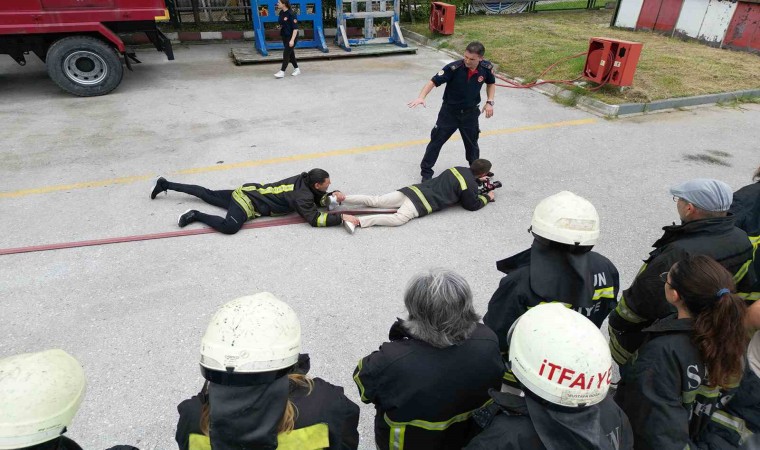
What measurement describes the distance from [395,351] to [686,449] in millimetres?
1168

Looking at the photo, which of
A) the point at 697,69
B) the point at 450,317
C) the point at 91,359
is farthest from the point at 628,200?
the point at 697,69

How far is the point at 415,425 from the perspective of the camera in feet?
5.89

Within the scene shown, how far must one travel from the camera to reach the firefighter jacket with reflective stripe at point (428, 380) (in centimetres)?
168

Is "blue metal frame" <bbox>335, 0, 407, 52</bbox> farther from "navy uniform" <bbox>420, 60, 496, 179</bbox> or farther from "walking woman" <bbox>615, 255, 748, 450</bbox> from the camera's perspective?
"walking woman" <bbox>615, 255, 748, 450</bbox>

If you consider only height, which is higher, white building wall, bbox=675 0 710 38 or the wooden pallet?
white building wall, bbox=675 0 710 38

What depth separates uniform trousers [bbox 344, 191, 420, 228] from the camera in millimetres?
4555

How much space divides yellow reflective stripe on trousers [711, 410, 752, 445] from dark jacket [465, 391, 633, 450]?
0.75m

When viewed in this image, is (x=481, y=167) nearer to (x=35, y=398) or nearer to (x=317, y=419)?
(x=317, y=419)

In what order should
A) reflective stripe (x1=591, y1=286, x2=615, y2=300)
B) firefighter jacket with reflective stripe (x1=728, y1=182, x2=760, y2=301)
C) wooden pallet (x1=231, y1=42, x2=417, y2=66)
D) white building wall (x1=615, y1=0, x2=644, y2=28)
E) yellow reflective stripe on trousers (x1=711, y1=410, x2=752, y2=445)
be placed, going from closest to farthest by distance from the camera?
yellow reflective stripe on trousers (x1=711, y1=410, x2=752, y2=445) → reflective stripe (x1=591, y1=286, x2=615, y2=300) → firefighter jacket with reflective stripe (x1=728, y1=182, x2=760, y2=301) → wooden pallet (x1=231, y1=42, x2=417, y2=66) → white building wall (x1=615, y1=0, x2=644, y2=28)

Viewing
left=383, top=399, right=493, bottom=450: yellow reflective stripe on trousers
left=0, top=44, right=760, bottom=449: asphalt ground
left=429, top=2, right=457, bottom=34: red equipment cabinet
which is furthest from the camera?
left=429, top=2, right=457, bottom=34: red equipment cabinet

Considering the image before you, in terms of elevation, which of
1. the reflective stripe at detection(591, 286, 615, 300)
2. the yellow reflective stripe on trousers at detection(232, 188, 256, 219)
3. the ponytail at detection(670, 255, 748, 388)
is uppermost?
the ponytail at detection(670, 255, 748, 388)

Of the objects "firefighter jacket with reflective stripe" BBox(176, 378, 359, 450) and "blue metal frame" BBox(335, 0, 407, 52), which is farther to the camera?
"blue metal frame" BBox(335, 0, 407, 52)

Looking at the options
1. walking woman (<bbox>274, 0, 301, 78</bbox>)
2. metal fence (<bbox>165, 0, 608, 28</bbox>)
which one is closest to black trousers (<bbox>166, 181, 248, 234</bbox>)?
walking woman (<bbox>274, 0, 301, 78</bbox>)

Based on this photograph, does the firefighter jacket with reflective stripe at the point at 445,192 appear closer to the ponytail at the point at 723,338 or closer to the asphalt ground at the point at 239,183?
the asphalt ground at the point at 239,183
